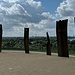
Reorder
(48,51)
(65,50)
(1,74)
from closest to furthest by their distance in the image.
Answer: (1,74)
(65,50)
(48,51)

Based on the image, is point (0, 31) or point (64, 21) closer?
point (64, 21)

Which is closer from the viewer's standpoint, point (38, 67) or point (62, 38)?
point (38, 67)

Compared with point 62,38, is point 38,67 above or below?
below

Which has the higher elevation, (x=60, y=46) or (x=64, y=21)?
(x=64, y=21)

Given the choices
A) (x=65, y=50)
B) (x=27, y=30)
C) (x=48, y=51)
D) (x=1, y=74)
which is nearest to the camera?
(x=1, y=74)

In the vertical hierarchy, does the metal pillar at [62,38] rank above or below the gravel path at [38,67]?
above

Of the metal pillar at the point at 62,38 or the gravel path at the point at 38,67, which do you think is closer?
the gravel path at the point at 38,67

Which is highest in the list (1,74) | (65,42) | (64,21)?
(64,21)

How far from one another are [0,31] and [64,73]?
1995cm

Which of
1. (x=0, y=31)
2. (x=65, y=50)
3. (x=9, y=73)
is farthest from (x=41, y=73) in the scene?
(x=0, y=31)

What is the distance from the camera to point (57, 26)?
2464 centimetres

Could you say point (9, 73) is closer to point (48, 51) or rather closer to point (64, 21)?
point (64, 21)

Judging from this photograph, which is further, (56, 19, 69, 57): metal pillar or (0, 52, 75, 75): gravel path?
(56, 19, 69, 57): metal pillar

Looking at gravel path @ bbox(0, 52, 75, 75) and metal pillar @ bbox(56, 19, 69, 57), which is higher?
metal pillar @ bbox(56, 19, 69, 57)
